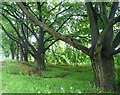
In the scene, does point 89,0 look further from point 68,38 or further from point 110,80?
point 110,80

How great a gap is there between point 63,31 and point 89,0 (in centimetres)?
786

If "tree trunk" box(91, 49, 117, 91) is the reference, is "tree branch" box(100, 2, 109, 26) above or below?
above

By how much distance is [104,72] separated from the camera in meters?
5.82

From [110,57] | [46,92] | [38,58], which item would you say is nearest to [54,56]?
[38,58]

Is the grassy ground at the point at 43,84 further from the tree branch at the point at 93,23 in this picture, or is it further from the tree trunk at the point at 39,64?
the tree trunk at the point at 39,64

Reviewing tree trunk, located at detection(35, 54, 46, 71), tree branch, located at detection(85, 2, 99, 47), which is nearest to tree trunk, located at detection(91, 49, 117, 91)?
tree branch, located at detection(85, 2, 99, 47)

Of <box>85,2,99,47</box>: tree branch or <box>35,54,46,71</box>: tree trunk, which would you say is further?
<box>35,54,46,71</box>: tree trunk

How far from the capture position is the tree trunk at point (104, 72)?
576cm

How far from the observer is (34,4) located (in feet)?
39.6

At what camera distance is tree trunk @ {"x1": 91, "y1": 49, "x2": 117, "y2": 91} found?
18.9 feet

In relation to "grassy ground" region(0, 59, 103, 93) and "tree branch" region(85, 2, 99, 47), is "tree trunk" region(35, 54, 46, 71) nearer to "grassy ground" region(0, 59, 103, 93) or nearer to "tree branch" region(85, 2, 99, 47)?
"grassy ground" region(0, 59, 103, 93)

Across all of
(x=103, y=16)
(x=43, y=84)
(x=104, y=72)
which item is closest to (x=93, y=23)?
(x=103, y=16)

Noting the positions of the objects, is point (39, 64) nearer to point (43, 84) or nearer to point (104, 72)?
point (43, 84)

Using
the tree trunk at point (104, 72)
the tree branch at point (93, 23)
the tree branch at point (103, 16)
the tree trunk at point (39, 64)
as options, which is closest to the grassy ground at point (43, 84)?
the tree trunk at point (104, 72)
